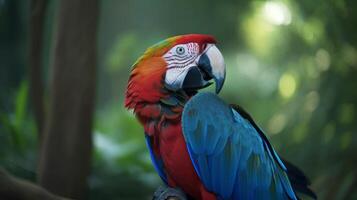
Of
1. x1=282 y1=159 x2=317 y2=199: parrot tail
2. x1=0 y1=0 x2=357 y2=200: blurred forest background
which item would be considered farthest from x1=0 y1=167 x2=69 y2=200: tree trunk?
x1=282 y1=159 x2=317 y2=199: parrot tail

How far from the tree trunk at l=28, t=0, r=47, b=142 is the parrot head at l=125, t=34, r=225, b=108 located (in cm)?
95

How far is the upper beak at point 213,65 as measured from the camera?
173cm

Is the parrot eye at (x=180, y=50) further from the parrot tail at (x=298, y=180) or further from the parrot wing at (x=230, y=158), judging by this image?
the parrot tail at (x=298, y=180)

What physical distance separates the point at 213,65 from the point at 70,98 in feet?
2.66

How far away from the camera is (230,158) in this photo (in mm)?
1755

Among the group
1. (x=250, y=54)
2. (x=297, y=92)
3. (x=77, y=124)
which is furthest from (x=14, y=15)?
(x=250, y=54)

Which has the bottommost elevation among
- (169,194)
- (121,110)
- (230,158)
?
(121,110)

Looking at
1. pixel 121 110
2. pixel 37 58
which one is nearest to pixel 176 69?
pixel 37 58

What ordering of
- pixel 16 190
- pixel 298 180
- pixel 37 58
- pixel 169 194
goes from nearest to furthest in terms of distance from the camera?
pixel 16 190
pixel 169 194
pixel 298 180
pixel 37 58

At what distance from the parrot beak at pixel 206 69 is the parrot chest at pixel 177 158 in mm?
120

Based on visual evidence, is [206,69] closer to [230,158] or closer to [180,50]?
[180,50]

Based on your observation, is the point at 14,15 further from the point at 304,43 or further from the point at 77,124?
the point at 304,43

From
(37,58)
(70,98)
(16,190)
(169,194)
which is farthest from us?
(37,58)

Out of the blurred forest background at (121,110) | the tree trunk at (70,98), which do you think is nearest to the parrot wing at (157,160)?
the blurred forest background at (121,110)
